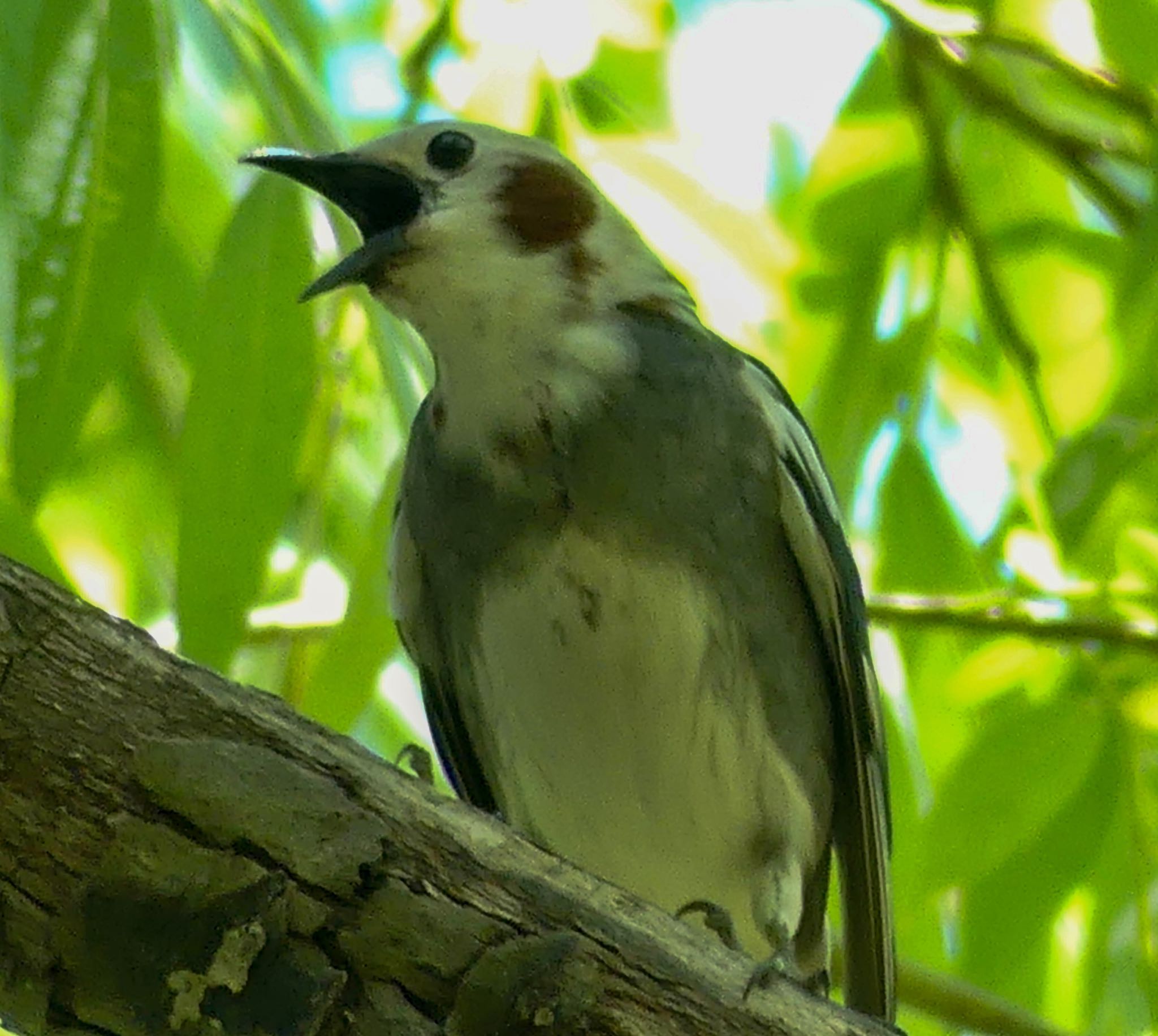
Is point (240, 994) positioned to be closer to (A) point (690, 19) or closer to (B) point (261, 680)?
(B) point (261, 680)

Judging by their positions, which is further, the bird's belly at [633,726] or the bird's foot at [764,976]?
the bird's belly at [633,726]

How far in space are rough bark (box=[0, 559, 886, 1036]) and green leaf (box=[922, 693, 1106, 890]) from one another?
46.3 inches

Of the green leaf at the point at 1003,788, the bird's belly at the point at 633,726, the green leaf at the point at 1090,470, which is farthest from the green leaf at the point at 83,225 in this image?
the green leaf at the point at 1003,788

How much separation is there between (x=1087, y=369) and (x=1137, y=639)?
723 millimetres

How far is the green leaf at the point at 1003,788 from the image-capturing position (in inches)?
114

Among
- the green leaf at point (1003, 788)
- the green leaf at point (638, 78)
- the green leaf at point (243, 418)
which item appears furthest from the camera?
the green leaf at point (638, 78)

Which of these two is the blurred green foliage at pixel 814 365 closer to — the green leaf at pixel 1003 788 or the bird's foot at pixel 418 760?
the green leaf at pixel 1003 788

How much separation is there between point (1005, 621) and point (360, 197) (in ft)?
4.05

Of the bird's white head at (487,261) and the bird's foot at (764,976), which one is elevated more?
the bird's white head at (487,261)

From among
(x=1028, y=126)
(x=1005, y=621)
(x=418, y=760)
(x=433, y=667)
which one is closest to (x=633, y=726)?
(x=433, y=667)

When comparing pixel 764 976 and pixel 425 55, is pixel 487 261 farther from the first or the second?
pixel 764 976

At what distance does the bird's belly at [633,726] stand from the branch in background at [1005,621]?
0.38 m

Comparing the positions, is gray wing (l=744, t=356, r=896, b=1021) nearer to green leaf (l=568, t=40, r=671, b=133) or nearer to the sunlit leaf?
the sunlit leaf

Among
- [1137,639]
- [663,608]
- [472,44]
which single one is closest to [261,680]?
[663,608]
